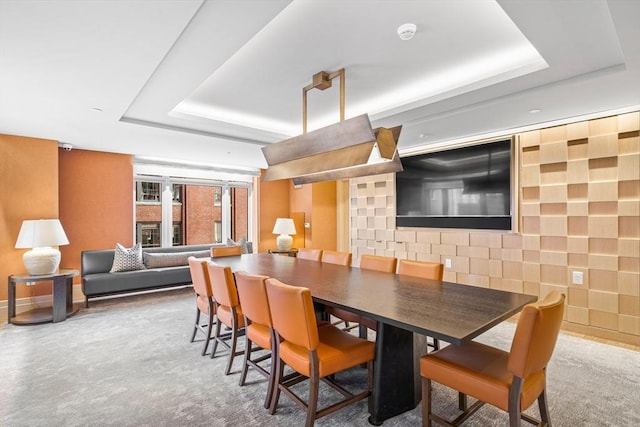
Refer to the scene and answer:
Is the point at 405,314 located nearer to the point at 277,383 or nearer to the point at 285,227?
the point at 277,383

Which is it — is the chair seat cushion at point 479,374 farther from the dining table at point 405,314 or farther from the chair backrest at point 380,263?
the chair backrest at point 380,263

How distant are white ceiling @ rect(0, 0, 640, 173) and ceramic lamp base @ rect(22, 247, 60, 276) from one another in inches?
59.2

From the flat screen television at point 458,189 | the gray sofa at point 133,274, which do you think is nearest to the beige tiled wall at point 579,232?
the flat screen television at point 458,189

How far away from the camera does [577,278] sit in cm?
359

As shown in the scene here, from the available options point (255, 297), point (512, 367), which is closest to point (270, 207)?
point (255, 297)

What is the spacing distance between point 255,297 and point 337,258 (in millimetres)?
1639

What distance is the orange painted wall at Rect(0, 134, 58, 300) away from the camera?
161 inches

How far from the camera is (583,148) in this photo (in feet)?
11.5

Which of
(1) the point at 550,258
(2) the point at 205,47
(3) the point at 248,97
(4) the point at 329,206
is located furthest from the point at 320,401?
(4) the point at 329,206

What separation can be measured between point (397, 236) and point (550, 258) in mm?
2139

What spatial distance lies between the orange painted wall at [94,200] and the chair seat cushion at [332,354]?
181 inches

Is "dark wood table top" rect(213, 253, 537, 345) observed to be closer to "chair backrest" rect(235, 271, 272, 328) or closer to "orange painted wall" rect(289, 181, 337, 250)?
"chair backrest" rect(235, 271, 272, 328)

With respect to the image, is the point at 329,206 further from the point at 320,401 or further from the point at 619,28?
the point at 619,28

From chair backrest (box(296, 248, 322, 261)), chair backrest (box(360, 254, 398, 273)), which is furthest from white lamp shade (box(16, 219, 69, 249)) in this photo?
chair backrest (box(360, 254, 398, 273))
